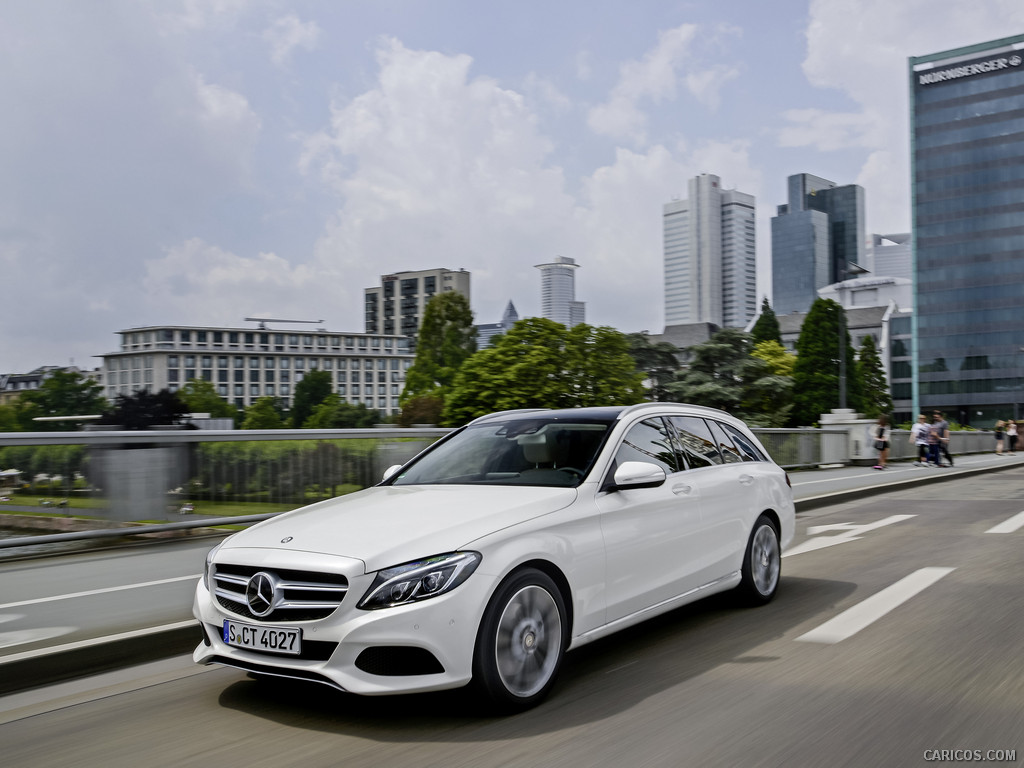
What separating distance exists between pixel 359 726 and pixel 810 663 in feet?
8.07

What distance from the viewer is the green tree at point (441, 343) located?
9494 cm

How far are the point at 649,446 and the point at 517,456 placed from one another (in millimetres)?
867

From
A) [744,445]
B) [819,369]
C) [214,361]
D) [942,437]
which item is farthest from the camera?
[214,361]

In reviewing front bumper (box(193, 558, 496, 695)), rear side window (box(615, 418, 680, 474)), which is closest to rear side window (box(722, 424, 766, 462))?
rear side window (box(615, 418, 680, 474))

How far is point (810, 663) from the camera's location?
5.05 metres

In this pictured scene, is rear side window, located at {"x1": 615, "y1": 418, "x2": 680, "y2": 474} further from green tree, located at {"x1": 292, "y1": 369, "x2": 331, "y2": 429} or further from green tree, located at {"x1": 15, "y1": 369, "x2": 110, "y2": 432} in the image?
green tree, located at {"x1": 292, "y1": 369, "x2": 331, "y2": 429}

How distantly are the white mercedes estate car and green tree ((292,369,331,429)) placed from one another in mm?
169675

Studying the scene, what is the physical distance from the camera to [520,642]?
4.28 m

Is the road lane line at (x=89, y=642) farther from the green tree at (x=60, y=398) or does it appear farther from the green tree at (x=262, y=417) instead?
the green tree at (x=262, y=417)

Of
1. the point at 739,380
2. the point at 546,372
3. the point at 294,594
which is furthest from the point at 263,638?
the point at 739,380

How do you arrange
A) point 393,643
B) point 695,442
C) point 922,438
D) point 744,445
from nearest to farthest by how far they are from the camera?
point 393,643
point 695,442
point 744,445
point 922,438

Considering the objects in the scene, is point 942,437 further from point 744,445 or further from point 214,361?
point 214,361

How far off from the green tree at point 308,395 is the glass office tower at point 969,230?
4045 inches

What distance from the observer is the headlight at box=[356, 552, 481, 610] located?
3959 mm
